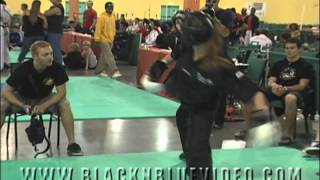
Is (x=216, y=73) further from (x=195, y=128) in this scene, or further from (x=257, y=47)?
(x=257, y=47)

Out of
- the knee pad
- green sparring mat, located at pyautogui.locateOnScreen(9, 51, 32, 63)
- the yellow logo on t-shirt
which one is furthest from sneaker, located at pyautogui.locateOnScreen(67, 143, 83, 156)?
the knee pad

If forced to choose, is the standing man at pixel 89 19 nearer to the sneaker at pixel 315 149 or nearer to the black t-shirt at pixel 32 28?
the black t-shirt at pixel 32 28

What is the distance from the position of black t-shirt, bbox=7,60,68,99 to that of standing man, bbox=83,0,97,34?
17.6ft

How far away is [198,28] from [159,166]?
1.69m

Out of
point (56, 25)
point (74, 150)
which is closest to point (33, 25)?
point (74, 150)

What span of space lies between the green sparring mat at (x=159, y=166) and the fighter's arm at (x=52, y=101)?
0.35 m

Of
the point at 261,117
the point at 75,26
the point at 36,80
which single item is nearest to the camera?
the point at 261,117

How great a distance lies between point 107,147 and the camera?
177 inches

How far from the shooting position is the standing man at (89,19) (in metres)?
9.51

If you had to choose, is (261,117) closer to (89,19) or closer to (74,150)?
(74,150)

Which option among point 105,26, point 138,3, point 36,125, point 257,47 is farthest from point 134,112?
point 138,3

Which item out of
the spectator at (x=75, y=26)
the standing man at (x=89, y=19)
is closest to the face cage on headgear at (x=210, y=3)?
the standing man at (x=89, y=19)

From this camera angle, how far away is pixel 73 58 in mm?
10156

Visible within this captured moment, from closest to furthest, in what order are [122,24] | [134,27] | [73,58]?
[73,58]
[134,27]
[122,24]
